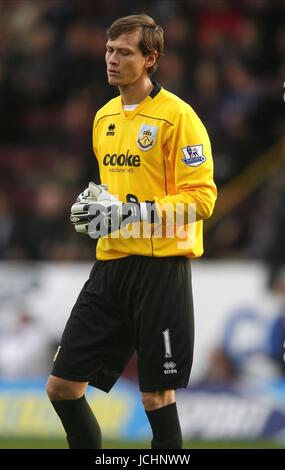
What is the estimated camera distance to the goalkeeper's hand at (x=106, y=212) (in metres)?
5.71

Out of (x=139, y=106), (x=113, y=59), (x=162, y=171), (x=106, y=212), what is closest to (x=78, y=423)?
(x=106, y=212)

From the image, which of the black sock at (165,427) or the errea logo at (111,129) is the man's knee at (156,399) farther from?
the errea logo at (111,129)

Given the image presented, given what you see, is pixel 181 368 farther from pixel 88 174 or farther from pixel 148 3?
pixel 148 3

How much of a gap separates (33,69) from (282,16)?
3.10m

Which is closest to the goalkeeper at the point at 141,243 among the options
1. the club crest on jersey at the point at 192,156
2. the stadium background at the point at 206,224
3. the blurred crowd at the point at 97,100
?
the club crest on jersey at the point at 192,156

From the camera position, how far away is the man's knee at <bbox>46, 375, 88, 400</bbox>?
589cm

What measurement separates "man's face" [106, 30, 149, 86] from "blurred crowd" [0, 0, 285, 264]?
583 centimetres

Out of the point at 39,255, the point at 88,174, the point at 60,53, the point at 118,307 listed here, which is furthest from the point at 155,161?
the point at 60,53

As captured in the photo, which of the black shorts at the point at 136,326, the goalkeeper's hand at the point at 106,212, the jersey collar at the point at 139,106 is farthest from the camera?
the jersey collar at the point at 139,106

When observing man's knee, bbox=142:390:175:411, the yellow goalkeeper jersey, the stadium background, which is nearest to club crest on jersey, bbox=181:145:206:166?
the yellow goalkeeper jersey

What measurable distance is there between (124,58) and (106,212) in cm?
80

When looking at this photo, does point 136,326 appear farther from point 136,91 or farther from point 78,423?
point 136,91

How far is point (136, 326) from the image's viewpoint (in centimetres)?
589

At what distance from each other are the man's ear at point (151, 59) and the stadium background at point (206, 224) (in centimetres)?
479
